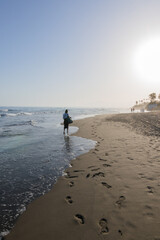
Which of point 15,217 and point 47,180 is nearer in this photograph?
point 15,217

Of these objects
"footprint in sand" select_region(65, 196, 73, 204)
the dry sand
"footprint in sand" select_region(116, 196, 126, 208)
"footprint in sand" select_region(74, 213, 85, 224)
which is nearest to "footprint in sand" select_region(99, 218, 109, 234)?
the dry sand

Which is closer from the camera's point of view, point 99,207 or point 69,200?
point 99,207

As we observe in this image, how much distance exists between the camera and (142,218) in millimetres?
3428

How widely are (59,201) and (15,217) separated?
1232 mm

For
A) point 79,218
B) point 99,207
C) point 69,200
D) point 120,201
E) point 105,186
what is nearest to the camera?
point 79,218

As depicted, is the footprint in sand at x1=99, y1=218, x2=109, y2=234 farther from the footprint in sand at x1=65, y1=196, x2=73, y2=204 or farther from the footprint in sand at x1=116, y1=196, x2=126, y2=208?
the footprint in sand at x1=65, y1=196, x2=73, y2=204

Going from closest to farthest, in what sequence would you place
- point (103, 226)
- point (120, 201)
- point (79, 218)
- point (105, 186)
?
point (103, 226), point (79, 218), point (120, 201), point (105, 186)

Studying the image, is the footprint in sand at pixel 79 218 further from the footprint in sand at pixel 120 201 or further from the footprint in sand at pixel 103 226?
the footprint in sand at pixel 120 201

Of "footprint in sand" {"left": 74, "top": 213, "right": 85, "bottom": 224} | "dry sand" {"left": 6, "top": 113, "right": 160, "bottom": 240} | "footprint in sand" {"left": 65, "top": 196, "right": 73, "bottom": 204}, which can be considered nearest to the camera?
"dry sand" {"left": 6, "top": 113, "right": 160, "bottom": 240}

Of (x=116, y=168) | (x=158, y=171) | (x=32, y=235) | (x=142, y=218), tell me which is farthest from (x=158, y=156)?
(x=32, y=235)

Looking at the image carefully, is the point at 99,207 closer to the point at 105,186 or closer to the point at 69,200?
the point at 69,200

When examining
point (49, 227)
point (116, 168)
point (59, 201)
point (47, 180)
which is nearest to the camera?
point (49, 227)

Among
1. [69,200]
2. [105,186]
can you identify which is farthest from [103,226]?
[105,186]

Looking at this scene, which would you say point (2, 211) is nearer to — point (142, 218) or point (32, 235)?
point (32, 235)
